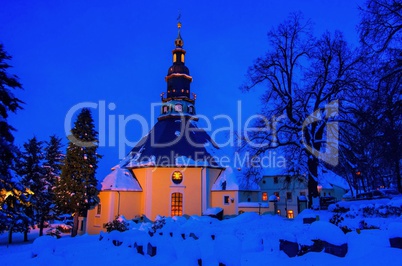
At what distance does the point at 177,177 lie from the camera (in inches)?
1302

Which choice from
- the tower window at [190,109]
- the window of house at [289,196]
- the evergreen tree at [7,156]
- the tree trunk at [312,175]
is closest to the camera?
the evergreen tree at [7,156]

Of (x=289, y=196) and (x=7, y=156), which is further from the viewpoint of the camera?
(x=289, y=196)

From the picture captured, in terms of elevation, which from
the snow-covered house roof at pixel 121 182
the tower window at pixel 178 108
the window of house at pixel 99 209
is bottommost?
the window of house at pixel 99 209

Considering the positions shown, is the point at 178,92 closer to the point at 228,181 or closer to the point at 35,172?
the point at 228,181

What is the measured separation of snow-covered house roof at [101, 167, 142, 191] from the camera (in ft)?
103

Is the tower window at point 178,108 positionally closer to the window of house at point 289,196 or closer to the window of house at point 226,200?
the window of house at point 226,200

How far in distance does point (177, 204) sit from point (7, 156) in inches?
827

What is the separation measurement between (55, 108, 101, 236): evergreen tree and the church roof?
538cm

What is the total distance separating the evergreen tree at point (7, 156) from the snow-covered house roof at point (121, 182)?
56.3ft

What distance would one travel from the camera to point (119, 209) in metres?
31.2

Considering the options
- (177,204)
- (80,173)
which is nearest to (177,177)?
(177,204)

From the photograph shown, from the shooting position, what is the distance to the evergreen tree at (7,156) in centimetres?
1344

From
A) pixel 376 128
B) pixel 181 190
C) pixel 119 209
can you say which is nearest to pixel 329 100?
pixel 376 128

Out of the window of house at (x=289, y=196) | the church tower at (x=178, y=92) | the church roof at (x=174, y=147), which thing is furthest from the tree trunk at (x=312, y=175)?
the window of house at (x=289, y=196)
